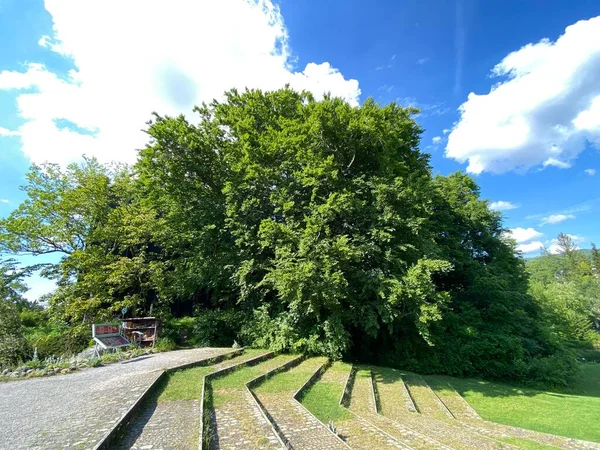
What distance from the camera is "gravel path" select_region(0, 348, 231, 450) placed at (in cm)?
423

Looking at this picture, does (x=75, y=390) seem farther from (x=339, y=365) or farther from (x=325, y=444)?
(x=339, y=365)

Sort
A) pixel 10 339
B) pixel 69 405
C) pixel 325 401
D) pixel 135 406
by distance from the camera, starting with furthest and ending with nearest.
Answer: pixel 10 339, pixel 325 401, pixel 69 405, pixel 135 406

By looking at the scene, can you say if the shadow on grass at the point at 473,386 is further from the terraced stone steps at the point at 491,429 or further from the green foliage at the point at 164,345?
the green foliage at the point at 164,345

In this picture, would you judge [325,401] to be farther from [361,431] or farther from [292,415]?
[361,431]

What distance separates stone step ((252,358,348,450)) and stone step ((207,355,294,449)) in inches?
12.0

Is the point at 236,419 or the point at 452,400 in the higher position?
the point at 236,419

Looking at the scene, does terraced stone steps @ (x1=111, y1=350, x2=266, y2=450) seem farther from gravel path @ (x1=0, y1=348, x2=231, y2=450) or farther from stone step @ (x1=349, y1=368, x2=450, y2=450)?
stone step @ (x1=349, y1=368, x2=450, y2=450)

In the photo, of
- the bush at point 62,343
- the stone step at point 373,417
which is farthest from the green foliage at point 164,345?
the stone step at point 373,417

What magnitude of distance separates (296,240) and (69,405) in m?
7.95

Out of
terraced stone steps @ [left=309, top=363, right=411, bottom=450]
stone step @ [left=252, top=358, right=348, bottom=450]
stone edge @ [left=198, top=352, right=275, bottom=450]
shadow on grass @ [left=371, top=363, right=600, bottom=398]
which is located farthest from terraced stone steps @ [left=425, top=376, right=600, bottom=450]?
stone edge @ [left=198, top=352, right=275, bottom=450]

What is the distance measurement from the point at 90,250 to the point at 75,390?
34.9ft

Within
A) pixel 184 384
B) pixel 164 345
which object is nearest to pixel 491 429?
pixel 184 384

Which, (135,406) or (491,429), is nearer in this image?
(135,406)

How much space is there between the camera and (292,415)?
5957 millimetres
